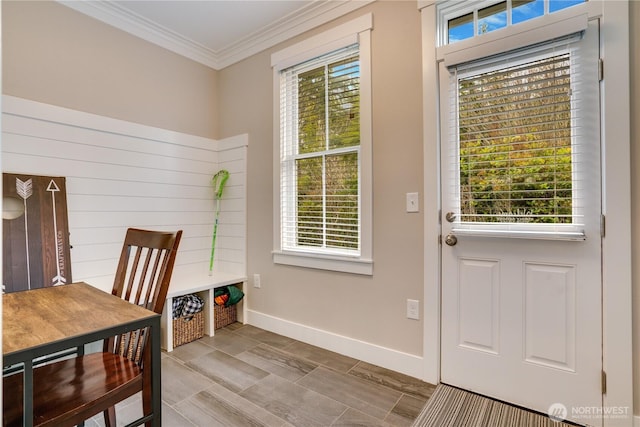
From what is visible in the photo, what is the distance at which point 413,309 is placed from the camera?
87.5 inches

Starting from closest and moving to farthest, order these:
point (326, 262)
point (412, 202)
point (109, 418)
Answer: point (109, 418)
point (412, 202)
point (326, 262)

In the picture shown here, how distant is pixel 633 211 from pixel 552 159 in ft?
1.40

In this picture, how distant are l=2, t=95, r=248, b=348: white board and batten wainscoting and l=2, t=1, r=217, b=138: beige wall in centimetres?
11

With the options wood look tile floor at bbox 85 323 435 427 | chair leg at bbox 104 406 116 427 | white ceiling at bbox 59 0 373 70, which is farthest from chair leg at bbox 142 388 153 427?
white ceiling at bbox 59 0 373 70

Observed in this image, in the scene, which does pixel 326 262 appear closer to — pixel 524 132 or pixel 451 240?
pixel 451 240

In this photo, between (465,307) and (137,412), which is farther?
(465,307)

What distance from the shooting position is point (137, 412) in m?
1.87

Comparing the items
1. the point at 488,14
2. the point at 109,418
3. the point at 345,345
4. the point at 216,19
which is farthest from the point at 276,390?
the point at 216,19

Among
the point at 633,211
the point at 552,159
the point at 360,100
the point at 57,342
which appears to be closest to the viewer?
the point at 57,342

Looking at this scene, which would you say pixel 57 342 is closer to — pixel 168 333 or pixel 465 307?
pixel 168 333

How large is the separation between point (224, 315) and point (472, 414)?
6.94 feet

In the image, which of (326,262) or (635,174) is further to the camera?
(326,262)

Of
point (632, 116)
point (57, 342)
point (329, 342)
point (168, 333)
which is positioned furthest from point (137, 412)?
point (632, 116)

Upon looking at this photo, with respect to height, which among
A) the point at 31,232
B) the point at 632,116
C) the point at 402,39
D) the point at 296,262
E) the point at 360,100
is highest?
the point at 402,39
